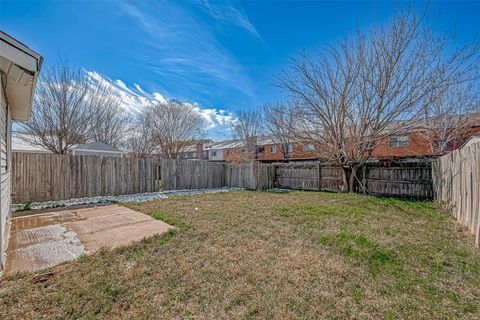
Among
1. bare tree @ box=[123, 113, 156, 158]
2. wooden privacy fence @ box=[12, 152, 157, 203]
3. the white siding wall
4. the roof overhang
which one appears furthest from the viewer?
bare tree @ box=[123, 113, 156, 158]

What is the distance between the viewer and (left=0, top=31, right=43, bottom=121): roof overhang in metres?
2.26

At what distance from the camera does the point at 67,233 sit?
12.8 feet

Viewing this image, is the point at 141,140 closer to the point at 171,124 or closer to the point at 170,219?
the point at 171,124

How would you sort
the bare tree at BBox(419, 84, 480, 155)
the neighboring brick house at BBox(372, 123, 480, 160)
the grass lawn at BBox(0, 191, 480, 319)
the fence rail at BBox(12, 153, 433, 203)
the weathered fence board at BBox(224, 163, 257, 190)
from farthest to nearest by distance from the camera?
the neighboring brick house at BBox(372, 123, 480, 160)
the weathered fence board at BBox(224, 163, 257, 190)
the bare tree at BBox(419, 84, 480, 155)
the fence rail at BBox(12, 153, 433, 203)
the grass lawn at BBox(0, 191, 480, 319)

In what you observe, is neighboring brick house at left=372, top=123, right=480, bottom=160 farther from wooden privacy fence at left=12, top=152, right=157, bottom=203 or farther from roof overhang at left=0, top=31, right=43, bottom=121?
roof overhang at left=0, top=31, right=43, bottom=121

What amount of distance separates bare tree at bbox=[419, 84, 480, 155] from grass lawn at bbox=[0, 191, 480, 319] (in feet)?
25.3

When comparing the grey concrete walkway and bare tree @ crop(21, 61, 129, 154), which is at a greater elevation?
bare tree @ crop(21, 61, 129, 154)

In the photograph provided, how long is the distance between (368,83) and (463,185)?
4833 millimetres

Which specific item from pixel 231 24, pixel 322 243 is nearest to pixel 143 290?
pixel 322 243

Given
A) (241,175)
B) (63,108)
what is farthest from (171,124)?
(241,175)

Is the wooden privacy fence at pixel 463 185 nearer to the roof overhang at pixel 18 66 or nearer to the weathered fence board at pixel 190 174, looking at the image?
the roof overhang at pixel 18 66

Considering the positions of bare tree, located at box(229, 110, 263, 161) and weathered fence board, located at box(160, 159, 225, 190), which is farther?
bare tree, located at box(229, 110, 263, 161)

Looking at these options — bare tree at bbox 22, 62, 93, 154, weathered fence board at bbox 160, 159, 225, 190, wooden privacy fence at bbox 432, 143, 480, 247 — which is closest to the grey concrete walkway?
weathered fence board at bbox 160, 159, 225, 190

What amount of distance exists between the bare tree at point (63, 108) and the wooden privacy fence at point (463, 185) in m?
14.3
